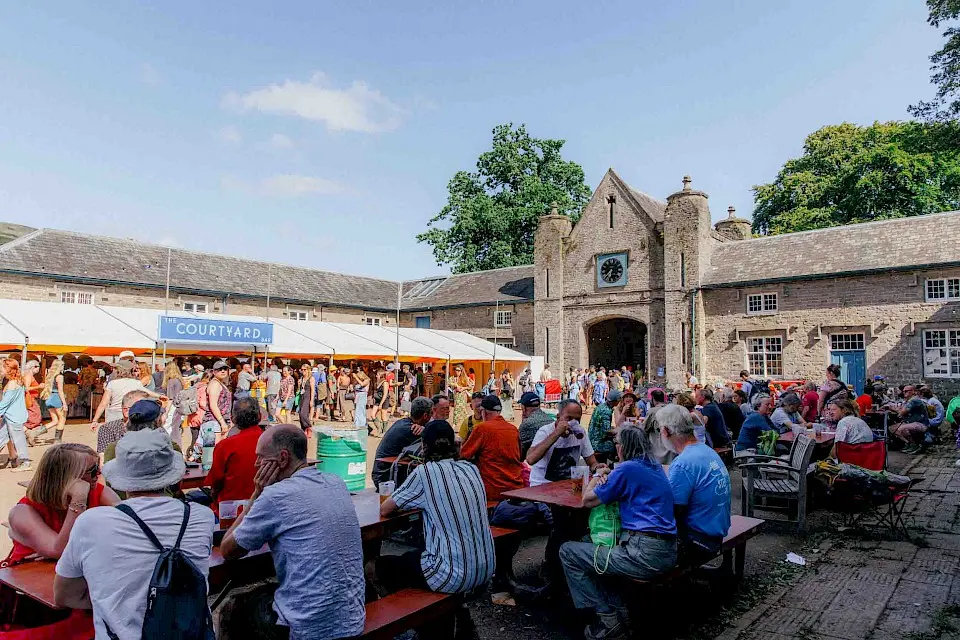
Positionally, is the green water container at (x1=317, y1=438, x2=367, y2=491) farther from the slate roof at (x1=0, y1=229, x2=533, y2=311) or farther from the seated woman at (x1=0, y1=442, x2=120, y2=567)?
the slate roof at (x1=0, y1=229, x2=533, y2=311)

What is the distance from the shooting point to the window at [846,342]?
21328 millimetres

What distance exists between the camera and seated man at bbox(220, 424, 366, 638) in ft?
9.37

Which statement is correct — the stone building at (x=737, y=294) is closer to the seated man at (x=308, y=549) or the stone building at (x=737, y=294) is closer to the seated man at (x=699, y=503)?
the seated man at (x=699, y=503)

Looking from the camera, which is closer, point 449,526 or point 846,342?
point 449,526

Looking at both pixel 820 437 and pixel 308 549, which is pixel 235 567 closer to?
pixel 308 549

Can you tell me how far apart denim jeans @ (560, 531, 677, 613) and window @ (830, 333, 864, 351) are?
2095 cm

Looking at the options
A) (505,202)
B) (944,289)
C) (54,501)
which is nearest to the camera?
(54,501)

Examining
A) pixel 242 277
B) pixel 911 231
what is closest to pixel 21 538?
pixel 911 231

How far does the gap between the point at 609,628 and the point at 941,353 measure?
2090cm

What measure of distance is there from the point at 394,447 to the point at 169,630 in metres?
4.05

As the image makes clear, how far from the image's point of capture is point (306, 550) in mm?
2857

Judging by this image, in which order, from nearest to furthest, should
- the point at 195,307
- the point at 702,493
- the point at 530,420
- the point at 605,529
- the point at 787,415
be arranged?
the point at 605,529 < the point at 702,493 < the point at 530,420 < the point at 787,415 < the point at 195,307

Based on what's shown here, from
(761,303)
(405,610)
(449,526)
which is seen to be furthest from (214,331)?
(761,303)

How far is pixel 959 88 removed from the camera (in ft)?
52.7
